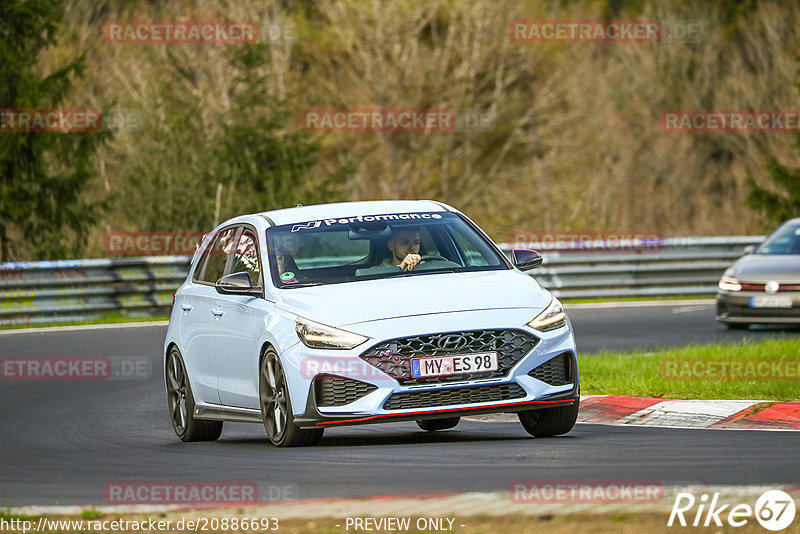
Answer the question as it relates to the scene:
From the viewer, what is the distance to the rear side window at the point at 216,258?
11.6 metres

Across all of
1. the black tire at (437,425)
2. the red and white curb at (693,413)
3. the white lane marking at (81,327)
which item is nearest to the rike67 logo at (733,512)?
the red and white curb at (693,413)

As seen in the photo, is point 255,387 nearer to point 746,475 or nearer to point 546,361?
point 546,361

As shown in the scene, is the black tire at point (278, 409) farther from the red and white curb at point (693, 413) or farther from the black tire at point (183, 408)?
the red and white curb at point (693, 413)

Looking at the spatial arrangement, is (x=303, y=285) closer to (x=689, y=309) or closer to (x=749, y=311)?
(x=749, y=311)

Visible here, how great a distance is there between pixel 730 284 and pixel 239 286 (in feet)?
37.1

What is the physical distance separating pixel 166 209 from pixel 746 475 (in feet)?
73.7

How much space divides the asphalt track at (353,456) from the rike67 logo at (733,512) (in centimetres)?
76

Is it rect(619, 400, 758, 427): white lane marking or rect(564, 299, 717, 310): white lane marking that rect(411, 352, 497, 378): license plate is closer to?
rect(619, 400, 758, 427): white lane marking

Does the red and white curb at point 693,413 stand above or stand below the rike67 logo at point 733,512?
below

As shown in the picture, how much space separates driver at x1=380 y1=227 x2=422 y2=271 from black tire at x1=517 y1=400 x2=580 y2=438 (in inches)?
50.7

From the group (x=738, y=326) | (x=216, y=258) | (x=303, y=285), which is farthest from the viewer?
(x=738, y=326)

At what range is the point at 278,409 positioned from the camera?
9.96 metres

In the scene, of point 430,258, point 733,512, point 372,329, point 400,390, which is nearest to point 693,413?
point 430,258

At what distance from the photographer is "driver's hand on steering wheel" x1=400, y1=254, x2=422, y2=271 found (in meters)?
10.5
